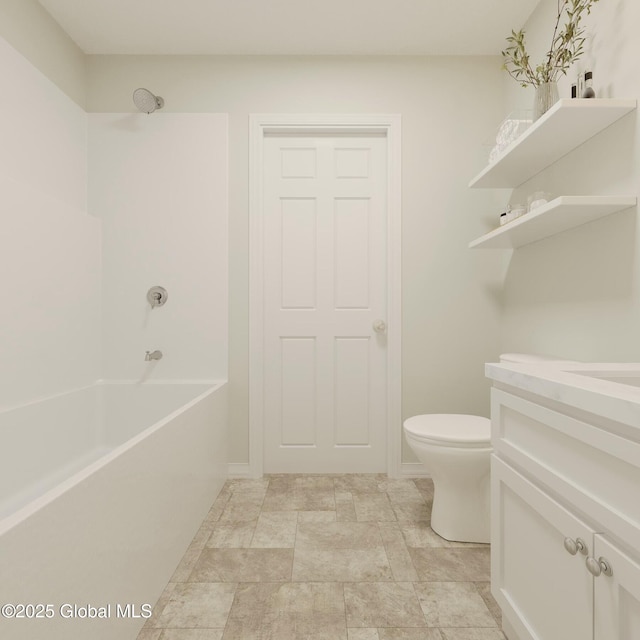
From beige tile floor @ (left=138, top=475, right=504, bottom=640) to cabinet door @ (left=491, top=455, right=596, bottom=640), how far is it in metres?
0.25

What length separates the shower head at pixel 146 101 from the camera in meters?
2.17

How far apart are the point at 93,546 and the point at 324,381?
1.60 metres

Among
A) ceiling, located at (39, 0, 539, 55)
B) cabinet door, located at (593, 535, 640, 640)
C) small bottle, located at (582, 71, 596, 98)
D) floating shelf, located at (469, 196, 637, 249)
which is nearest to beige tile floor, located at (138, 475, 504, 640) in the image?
cabinet door, located at (593, 535, 640, 640)

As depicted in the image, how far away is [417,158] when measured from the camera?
7.87 ft

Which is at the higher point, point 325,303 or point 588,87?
point 588,87

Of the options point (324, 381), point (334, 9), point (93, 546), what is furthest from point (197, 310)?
point (334, 9)

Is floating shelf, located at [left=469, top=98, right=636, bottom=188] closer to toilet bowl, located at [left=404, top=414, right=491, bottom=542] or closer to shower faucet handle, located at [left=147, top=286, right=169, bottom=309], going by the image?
toilet bowl, located at [left=404, top=414, right=491, bottom=542]

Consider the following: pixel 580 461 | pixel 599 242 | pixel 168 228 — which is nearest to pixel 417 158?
pixel 599 242

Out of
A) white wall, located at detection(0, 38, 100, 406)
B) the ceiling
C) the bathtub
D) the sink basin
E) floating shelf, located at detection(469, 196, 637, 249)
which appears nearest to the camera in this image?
the bathtub

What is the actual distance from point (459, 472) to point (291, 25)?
237cm

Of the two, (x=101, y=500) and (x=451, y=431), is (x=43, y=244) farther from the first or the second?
(x=451, y=431)

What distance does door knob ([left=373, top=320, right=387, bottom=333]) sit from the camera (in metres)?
2.42

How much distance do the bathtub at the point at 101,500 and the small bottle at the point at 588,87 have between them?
1.93m

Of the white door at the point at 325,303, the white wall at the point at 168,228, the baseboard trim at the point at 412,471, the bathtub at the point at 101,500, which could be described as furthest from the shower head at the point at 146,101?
the baseboard trim at the point at 412,471
